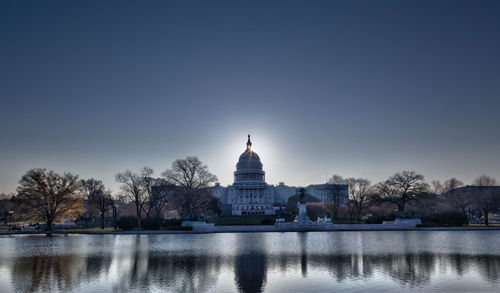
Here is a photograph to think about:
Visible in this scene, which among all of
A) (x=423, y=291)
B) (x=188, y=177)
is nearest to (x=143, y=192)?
(x=188, y=177)

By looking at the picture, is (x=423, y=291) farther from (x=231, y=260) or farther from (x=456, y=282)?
(x=231, y=260)

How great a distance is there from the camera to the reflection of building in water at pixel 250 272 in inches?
671

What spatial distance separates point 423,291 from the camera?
51.9ft

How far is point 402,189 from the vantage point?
80.8 meters

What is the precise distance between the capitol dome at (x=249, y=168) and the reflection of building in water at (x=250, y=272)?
368 ft

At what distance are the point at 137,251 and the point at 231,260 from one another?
9.94 meters

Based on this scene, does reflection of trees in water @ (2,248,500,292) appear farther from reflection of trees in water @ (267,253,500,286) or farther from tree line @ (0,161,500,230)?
tree line @ (0,161,500,230)

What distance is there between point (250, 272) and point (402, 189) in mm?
68083

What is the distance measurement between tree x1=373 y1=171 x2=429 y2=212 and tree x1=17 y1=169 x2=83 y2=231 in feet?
189

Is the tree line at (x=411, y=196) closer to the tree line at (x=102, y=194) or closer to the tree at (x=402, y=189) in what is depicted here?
the tree at (x=402, y=189)

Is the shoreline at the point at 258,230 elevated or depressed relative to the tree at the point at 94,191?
depressed

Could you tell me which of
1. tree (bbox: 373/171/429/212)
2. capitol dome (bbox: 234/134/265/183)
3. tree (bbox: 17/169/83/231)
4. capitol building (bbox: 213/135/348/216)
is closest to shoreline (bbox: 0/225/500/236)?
tree (bbox: 17/169/83/231)

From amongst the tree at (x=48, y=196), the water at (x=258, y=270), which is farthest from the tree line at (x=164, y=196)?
the water at (x=258, y=270)

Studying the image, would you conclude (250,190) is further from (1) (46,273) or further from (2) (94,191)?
(1) (46,273)
